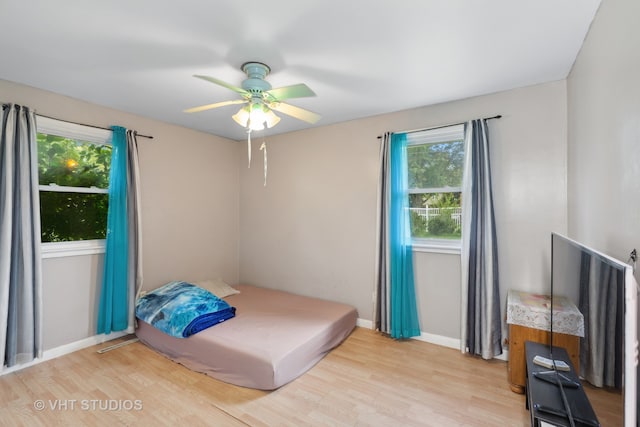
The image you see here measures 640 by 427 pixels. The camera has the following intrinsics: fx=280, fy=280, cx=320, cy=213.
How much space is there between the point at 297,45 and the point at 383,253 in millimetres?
2143

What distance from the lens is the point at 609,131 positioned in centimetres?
142

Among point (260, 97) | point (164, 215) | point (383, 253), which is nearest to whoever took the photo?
point (260, 97)

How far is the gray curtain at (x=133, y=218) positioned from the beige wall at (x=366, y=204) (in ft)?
4.98

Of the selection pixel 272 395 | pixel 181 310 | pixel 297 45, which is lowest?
pixel 272 395

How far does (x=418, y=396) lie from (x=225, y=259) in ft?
10.1

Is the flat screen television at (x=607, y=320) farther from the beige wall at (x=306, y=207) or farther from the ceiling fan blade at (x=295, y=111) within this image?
the ceiling fan blade at (x=295, y=111)

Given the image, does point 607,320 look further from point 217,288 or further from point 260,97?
point 217,288

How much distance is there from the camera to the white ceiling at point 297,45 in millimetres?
1511

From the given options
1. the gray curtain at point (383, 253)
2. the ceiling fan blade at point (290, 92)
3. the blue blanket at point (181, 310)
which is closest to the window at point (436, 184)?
the gray curtain at point (383, 253)

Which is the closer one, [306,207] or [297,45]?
[297,45]

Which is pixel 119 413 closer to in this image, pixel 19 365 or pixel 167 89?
pixel 19 365

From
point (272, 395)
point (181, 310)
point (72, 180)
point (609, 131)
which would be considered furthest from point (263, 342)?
point (609, 131)

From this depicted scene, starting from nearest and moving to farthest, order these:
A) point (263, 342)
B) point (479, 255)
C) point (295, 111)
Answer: point (295, 111) → point (263, 342) → point (479, 255)

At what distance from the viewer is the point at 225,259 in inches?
165
